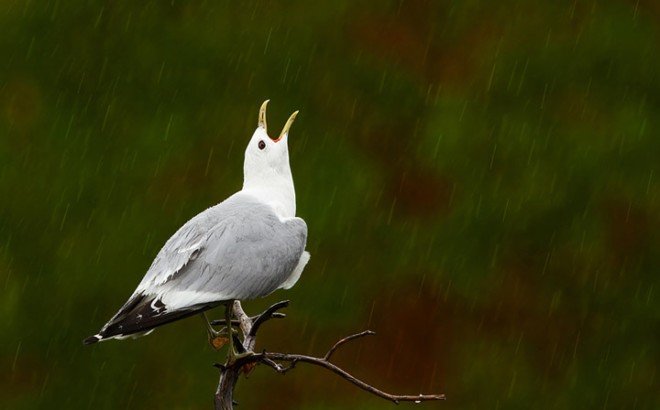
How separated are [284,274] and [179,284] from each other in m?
0.42

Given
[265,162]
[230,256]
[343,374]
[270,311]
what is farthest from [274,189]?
[343,374]

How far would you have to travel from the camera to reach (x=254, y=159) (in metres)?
3.15

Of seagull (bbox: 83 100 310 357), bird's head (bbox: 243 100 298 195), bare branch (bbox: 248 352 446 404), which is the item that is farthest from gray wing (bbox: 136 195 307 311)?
bare branch (bbox: 248 352 446 404)

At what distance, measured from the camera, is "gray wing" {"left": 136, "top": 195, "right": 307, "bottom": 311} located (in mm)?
2639

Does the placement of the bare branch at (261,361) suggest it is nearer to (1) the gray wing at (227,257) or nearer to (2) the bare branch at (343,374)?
(2) the bare branch at (343,374)

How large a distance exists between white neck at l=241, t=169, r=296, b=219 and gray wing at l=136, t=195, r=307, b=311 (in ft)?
0.25

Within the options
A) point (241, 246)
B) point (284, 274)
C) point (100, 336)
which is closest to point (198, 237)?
point (241, 246)

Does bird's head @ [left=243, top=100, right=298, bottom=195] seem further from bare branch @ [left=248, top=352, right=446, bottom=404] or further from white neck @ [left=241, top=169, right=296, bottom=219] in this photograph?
bare branch @ [left=248, top=352, right=446, bottom=404]

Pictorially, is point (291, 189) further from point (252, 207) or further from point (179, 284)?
point (179, 284)

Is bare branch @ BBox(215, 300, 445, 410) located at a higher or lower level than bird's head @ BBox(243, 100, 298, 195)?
lower

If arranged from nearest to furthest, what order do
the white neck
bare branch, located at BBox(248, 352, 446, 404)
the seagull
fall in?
bare branch, located at BBox(248, 352, 446, 404)
the seagull
the white neck

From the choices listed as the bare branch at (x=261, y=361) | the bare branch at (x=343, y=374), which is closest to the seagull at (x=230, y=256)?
the bare branch at (x=261, y=361)

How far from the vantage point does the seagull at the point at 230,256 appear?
8.33 ft

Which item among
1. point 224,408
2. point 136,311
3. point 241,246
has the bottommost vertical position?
point 224,408
